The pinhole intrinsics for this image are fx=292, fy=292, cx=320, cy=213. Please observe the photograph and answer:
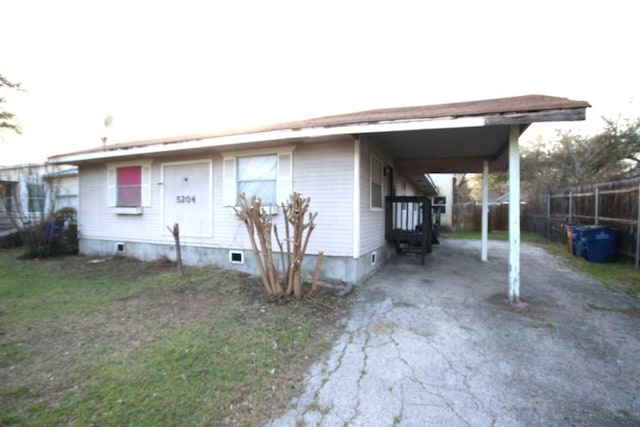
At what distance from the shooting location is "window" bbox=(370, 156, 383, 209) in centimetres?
614

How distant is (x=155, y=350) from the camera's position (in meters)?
2.91

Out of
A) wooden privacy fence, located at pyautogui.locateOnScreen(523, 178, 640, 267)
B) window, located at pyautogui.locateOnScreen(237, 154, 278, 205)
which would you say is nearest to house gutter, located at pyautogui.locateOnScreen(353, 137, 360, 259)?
window, located at pyautogui.locateOnScreen(237, 154, 278, 205)

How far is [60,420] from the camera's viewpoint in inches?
77.0

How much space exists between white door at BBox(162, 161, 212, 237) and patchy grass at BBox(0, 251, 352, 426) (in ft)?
5.43

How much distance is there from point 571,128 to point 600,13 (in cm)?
1226

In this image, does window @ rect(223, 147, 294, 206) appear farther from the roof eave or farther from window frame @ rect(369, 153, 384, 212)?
window frame @ rect(369, 153, 384, 212)

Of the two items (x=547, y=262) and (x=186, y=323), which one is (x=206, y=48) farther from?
(x=547, y=262)

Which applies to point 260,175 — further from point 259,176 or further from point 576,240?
point 576,240

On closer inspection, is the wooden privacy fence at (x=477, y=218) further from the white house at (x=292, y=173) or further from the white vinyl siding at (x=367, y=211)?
the white vinyl siding at (x=367, y=211)

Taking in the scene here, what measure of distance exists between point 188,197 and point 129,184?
6.99 feet

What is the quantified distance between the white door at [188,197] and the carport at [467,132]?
2922 mm

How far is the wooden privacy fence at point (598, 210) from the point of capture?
672 centimetres

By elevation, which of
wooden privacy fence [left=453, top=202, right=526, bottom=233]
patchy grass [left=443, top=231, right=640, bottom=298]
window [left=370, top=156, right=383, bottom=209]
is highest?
window [left=370, top=156, right=383, bottom=209]

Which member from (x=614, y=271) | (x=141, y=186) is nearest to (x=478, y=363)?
(x=614, y=271)
